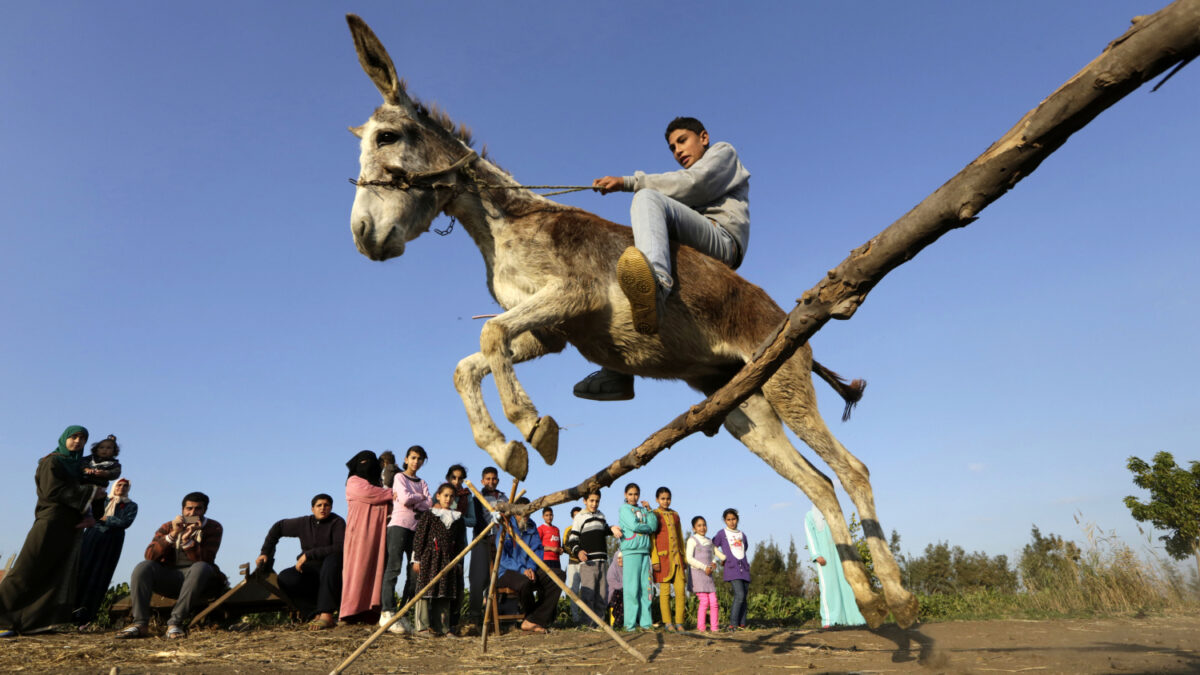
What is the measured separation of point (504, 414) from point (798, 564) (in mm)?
21077

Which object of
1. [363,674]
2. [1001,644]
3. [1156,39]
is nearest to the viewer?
[1156,39]

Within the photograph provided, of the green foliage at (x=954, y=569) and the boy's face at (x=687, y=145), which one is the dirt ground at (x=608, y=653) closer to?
the boy's face at (x=687, y=145)

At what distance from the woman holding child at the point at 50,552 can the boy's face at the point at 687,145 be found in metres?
7.92

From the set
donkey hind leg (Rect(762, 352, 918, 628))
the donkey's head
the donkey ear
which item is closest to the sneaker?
donkey hind leg (Rect(762, 352, 918, 628))

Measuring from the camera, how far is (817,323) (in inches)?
93.2

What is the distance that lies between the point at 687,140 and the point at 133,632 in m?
7.67

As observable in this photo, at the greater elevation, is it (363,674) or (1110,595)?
(1110,595)

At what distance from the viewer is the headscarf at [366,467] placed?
28.7 feet

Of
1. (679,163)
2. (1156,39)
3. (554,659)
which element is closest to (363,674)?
(554,659)

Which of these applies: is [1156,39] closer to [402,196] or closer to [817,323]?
[817,323]

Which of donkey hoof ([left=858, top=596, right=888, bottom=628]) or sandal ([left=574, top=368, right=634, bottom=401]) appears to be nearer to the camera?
donkey hoof ([left=858, top=596, right=888, bottom=628])

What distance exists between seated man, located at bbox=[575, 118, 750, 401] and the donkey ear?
4.57ft

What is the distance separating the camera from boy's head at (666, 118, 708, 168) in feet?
15.1

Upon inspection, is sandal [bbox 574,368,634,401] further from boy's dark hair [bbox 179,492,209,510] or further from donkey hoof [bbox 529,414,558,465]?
boy's dark hair [bbox 179,492,209,510]
